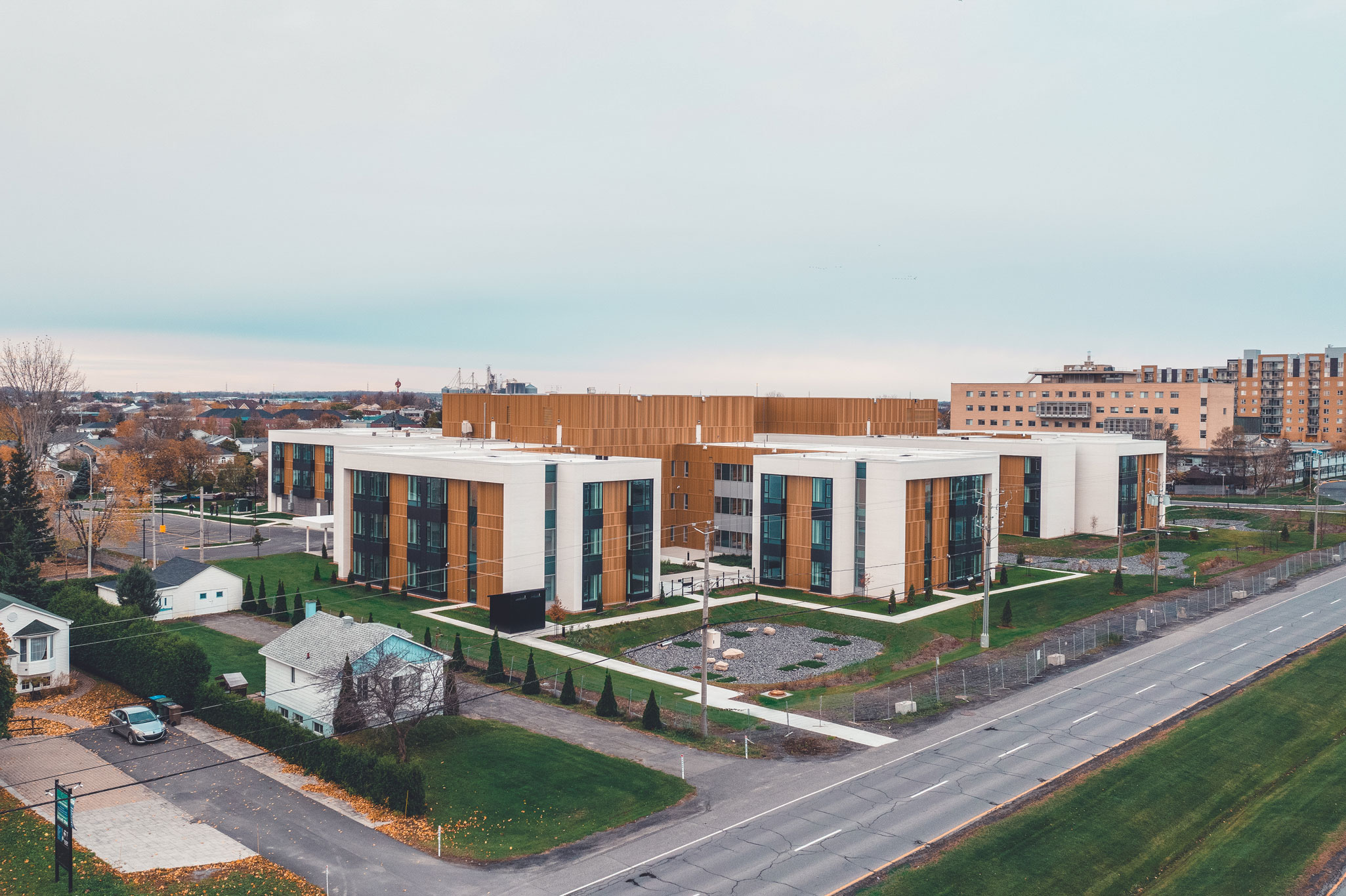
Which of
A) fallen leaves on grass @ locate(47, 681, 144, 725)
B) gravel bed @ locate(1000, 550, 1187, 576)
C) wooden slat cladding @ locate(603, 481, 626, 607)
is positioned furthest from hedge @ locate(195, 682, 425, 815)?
gravel bed @ locate(1000, 550, 1187, 576)

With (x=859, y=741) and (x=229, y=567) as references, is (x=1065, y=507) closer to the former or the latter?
(x=859, y=741)

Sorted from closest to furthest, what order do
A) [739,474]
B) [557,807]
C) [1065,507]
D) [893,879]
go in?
1. [893,879]
2. [557,807]
3. [739,474]
4. [1065,507]

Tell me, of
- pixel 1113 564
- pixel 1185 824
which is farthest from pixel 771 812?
pixel 1113 564

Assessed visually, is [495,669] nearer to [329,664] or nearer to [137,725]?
[329,664]

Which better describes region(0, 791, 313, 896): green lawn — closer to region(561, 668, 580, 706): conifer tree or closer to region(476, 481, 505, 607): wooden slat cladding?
region(561, 668, 580, 706): conifer tree

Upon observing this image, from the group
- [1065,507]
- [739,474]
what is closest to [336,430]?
[739,474]

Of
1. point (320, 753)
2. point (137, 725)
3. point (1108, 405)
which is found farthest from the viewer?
point (1108, 405)

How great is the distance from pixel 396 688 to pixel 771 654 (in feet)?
89.0

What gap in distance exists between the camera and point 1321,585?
268 ft

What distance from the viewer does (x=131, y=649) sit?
161 ft

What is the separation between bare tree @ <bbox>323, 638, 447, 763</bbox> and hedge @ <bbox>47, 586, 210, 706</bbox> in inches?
367

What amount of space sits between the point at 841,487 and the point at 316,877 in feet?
168

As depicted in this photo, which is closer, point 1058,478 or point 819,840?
point 819,840

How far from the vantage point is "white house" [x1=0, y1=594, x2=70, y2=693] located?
161 ft
